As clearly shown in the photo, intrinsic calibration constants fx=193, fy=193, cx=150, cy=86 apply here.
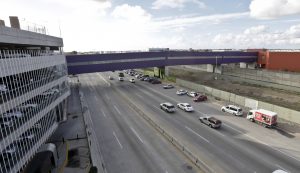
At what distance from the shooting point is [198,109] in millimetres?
43406

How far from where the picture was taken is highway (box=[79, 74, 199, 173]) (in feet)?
74.4

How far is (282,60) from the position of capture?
8112 centimetres

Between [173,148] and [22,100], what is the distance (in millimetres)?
18755

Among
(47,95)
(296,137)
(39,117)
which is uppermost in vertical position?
(47,95)

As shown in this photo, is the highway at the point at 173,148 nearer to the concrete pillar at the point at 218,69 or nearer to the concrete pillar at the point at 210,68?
the concrete pillar at the point at 218,69

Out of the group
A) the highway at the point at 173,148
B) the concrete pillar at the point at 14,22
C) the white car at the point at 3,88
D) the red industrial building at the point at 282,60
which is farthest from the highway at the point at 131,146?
the red industrial building at the point at 282,60

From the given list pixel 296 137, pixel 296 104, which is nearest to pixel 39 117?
pixel 296 137

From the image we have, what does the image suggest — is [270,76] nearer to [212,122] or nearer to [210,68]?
[210,68]

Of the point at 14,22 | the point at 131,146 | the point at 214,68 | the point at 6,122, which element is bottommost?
the point at 131,146

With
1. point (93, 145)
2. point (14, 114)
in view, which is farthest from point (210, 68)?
point (14, 114)

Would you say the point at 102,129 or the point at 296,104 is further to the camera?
the point at 296,104

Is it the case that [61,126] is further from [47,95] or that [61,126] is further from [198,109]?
[198,109]

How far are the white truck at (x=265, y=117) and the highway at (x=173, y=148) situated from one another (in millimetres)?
1692

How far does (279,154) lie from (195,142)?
10.6 m
